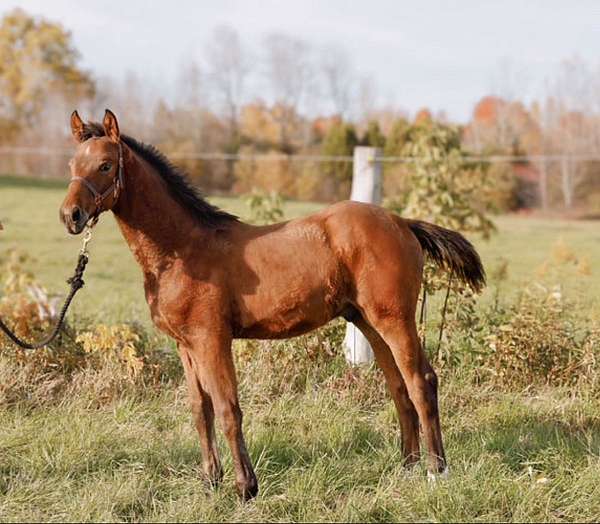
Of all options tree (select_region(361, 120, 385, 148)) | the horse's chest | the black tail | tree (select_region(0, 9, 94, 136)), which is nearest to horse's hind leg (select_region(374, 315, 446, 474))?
the black tail

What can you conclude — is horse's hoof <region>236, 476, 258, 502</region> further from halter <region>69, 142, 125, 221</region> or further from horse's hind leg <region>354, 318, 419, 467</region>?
halter <region>69, 142, 125, 221</region>

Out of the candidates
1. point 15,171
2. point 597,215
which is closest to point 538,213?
point 597,215

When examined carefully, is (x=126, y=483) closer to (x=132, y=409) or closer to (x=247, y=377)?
(x=132, y=409)

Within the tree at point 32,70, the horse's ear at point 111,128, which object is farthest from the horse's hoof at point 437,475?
the tree at point 32,70

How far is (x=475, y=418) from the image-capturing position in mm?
5156

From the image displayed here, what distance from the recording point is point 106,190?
376 cm

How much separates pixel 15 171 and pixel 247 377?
42.9 m

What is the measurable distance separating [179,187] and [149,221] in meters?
0.29

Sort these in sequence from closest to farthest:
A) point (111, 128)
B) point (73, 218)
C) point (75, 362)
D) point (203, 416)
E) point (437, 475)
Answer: point (73, 218)
point (111, 128)
point (437, 475)
point (203, 416)
point (75, 362)

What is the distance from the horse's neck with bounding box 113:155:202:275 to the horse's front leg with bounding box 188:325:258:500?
0.47 m

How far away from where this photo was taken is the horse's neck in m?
3.96

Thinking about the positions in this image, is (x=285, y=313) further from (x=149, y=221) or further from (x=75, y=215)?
(x=75, y=215)

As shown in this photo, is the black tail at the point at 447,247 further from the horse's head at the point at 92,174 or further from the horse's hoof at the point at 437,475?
the horse's head at the point at 92,174

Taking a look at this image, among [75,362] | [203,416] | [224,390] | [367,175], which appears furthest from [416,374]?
[75,362]
